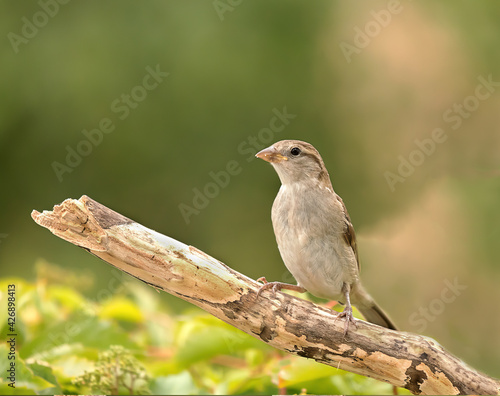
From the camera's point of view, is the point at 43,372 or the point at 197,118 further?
the point at 197,118

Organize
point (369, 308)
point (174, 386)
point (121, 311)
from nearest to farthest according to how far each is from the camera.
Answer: point (174, 386) < point (121, 311) < point (369, 308)

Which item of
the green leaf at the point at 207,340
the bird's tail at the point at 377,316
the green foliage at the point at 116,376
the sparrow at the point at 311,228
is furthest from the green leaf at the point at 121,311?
the bird's tail at the point at 377,316

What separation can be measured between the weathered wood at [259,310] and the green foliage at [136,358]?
72mm

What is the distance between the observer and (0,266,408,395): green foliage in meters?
1.39

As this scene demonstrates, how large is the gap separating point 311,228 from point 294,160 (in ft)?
0.76

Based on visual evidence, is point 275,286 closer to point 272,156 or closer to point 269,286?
point 269,286

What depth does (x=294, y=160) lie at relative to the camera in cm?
191

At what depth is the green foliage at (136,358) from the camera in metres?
1.39

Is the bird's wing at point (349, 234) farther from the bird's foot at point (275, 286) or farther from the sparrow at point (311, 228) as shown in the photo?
the bird's foot at point (275, 286)

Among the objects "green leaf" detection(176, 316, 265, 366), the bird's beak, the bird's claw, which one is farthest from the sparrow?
"green leaf" detection(176, 316, 265, 366)

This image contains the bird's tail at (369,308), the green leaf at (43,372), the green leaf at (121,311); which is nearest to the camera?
the green leaf at (43,372)

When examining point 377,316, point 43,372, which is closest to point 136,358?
point 43,372

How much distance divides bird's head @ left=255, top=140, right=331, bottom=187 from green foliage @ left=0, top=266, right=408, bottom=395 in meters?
0.54

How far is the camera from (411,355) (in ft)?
4.83
